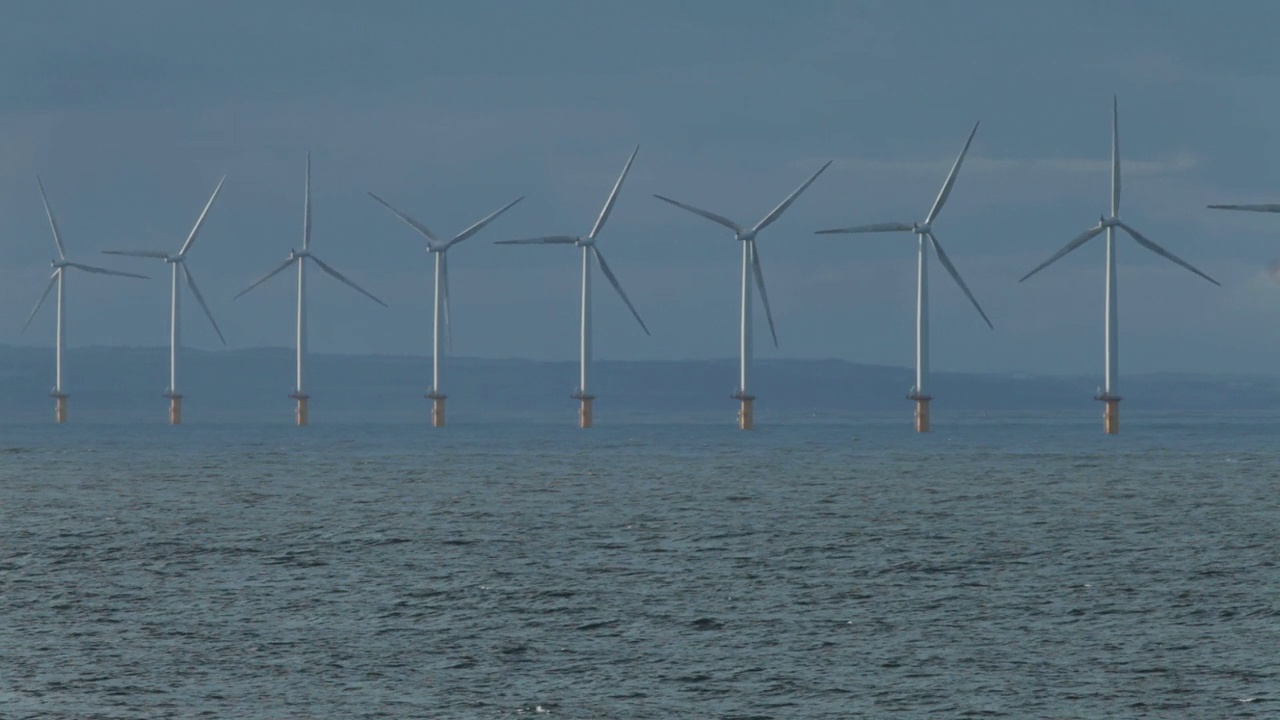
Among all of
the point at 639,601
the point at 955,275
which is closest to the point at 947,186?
the point at 955,275

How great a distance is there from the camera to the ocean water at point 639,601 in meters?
29.6

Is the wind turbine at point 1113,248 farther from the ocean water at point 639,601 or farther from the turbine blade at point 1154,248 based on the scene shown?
the ocean water at point 639,601

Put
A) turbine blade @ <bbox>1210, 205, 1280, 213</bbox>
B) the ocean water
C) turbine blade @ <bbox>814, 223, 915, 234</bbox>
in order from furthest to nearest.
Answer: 1. turbine blade @ <bbox>814, 223, 915, 234</bbox>
2. turbine blade @ <bbox>1210, 205, 1280, 213</bbox>
3. the ocean water

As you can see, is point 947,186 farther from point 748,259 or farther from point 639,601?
point 639,601

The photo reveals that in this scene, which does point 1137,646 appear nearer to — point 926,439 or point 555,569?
point 555,569

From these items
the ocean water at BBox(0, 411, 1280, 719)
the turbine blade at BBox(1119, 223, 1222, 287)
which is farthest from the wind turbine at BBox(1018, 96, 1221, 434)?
the ocean water at BBox(0, 411, 1280, 719)

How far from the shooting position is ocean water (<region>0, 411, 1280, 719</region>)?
29.6 metres

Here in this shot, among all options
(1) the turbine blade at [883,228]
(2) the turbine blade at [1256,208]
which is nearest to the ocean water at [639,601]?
(2) the turbine blade at [1256,208]

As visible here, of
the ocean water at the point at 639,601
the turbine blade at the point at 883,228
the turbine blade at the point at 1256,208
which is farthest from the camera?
the turbine blade at the point at 883,228

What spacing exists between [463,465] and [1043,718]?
98.4 m

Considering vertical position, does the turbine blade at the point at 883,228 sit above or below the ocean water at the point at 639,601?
above

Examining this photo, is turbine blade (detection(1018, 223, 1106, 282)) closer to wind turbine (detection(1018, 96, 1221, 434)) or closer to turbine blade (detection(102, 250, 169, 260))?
wind turbine (detection(1018, 96, 1221, 434))

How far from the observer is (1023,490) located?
91.8 m

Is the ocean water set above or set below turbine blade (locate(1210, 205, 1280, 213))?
below
